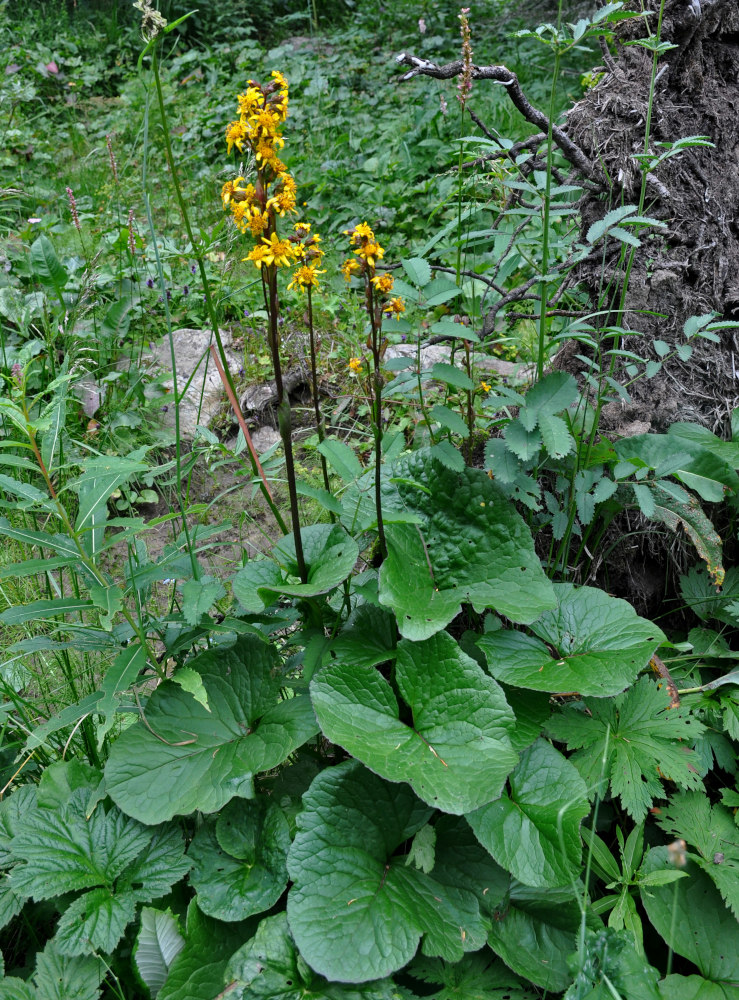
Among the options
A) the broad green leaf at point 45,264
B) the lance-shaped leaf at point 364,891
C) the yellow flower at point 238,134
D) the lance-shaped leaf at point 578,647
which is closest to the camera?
the lance-shaped leaf at point 364,891

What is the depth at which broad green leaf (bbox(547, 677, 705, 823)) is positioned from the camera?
58.4 inches

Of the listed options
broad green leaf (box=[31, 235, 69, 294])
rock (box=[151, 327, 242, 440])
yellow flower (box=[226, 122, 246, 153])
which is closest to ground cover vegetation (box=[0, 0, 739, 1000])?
yellow flower (box=[226, 122, 246, 153])

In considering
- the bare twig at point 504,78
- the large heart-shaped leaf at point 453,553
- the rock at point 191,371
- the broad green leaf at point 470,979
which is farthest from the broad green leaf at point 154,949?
the rock at point 191,371

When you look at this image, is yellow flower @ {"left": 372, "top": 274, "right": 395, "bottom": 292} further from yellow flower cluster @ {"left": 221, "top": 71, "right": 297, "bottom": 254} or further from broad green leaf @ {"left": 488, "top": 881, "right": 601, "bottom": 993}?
broad green leaf @ {"left": 488, "top": 881, "right": 601, "bottom": 993}

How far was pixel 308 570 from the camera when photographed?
5.57ft

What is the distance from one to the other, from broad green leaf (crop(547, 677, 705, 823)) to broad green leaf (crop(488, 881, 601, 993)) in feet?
0.80

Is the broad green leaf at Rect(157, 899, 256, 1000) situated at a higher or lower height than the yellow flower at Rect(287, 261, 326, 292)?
lower

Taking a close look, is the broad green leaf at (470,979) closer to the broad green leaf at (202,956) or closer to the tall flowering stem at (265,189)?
the broad green leaf at (202,956)

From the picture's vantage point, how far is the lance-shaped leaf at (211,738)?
56.7 inches

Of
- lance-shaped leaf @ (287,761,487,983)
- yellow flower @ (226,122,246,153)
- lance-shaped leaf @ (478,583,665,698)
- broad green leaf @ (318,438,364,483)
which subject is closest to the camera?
lance-shaped leaf @ (287,761,487,983)

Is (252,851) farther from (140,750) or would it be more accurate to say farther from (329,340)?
(329,340)

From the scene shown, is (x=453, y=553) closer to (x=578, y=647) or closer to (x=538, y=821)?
(x=578, y=647)

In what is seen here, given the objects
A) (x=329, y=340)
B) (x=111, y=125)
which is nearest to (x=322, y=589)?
(x=329, y=340)

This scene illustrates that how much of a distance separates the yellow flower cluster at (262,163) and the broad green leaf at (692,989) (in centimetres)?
162
